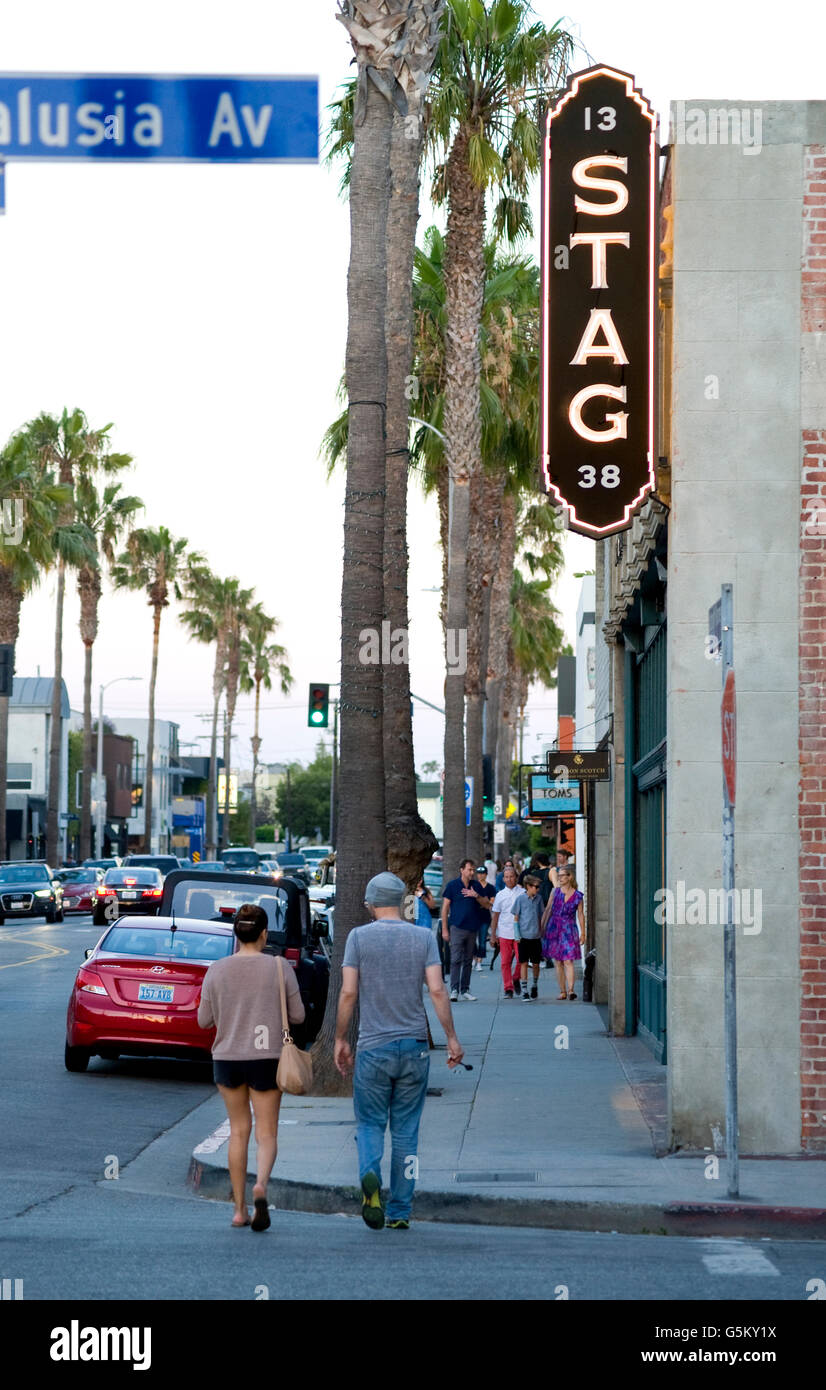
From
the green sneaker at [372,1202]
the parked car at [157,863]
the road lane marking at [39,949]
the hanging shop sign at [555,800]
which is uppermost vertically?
the hanging shop sign at [555,800]

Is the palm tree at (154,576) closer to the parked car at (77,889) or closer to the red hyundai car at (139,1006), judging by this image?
the parked car at (77,889)

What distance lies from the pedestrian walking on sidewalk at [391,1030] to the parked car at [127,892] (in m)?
33.4

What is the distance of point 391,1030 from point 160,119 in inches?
188

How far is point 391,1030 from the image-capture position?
941cm

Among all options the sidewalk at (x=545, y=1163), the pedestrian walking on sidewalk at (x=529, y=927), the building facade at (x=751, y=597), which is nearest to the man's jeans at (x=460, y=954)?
the pedestrian walking on sidewalk at (x=529, y=927)

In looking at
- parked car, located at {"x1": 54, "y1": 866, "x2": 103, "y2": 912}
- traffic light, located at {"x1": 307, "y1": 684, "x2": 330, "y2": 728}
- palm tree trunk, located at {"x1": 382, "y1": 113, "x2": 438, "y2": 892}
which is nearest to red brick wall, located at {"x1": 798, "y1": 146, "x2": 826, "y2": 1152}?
palm tree trunk, located at {"x1": 382, "y1": 113, "x2": 438, "y2": 892}

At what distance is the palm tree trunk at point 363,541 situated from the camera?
1495 cm

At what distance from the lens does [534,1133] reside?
12.4 m

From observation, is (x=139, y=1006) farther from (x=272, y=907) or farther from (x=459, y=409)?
(x=459, y=409)

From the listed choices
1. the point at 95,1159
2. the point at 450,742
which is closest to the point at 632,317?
the point at 95,1159

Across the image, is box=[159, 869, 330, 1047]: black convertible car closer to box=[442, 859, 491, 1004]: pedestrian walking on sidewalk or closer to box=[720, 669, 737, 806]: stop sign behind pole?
box=[442, 859, 491, 1004]: pedestrian walking on sidewalk

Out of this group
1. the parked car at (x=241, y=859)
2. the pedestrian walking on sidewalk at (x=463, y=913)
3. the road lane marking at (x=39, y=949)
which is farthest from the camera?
the parked car at (x=241, y=859)

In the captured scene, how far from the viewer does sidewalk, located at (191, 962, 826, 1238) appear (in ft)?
31.4

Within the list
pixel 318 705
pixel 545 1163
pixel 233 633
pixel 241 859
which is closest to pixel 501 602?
pixel 318 705
